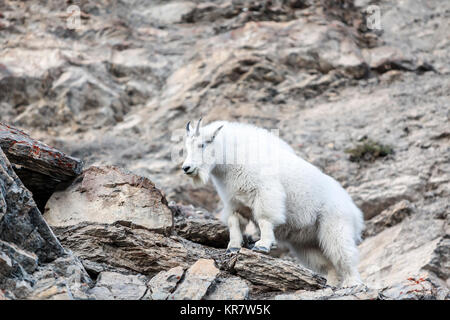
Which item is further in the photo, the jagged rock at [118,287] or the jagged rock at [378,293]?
the jagged rock at [378,293]

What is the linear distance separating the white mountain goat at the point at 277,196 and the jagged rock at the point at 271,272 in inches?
29.5

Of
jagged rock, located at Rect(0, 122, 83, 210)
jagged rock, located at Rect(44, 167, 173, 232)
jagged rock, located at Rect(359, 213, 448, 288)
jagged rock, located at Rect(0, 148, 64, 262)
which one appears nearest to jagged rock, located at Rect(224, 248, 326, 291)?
jagged rock, located at Rect(44, 167, 173, 232)

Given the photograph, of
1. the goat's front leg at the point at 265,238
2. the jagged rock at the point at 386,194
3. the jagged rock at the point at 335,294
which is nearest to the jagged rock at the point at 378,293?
the jagged rock at the point at 335,294

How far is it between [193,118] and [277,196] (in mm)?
7948

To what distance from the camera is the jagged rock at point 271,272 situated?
523cm

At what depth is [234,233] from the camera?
6398mm

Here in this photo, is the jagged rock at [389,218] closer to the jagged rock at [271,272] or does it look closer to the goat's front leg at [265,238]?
the goat's front leg at [265,238]

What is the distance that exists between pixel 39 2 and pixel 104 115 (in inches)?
217

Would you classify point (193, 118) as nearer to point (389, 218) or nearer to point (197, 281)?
point (389, 218)

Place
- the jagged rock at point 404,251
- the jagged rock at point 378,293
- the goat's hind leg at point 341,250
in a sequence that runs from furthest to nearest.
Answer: the jagged rock at point 404,251 < the goat's hind leg at point 341,250 < the jagged rock at point 378,293

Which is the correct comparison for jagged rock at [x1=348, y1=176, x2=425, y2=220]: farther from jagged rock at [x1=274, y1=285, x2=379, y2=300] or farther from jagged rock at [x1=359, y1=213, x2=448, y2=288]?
jagged rock at [x1=274, y1=285, x2=379, y2=300]

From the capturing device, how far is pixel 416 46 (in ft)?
54.1

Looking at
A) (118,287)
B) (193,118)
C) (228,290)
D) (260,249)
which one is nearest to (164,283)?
(118,287)
